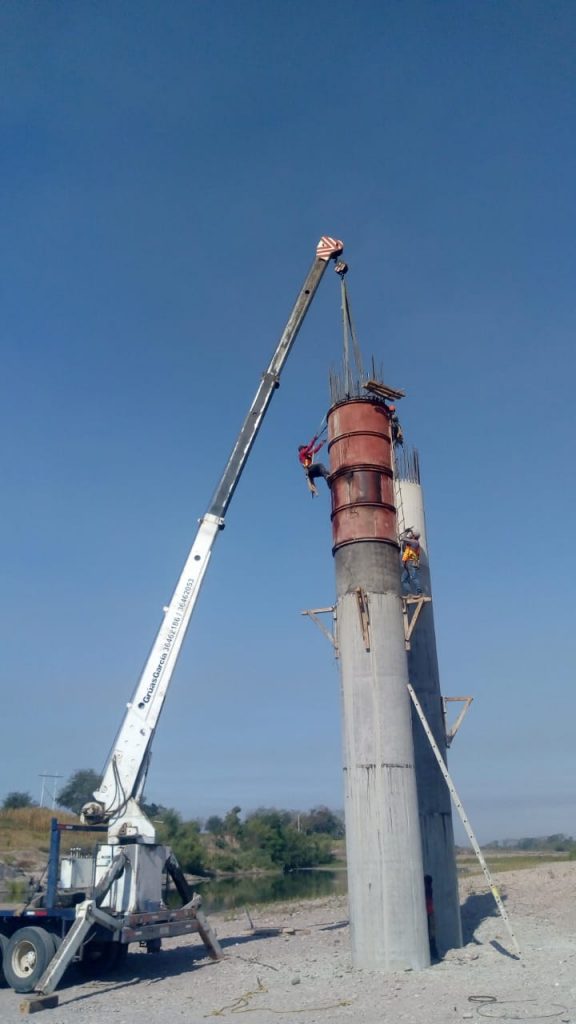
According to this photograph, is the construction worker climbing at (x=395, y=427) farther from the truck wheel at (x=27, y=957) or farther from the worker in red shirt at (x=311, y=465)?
the truck wheel at (x=27, y=957)

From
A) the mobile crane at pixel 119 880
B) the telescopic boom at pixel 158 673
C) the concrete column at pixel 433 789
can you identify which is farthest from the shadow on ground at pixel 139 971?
the concrete column at pixel 433 789

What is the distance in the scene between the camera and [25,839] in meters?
61.1

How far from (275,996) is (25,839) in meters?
52.7

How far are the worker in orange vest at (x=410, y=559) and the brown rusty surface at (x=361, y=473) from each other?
1798 millimetres

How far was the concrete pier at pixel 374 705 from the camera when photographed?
17.1m

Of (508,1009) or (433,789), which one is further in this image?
(433,789)

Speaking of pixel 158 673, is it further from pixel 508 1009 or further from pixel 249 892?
pixel 249 892

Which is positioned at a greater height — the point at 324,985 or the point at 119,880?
the point at 119,880

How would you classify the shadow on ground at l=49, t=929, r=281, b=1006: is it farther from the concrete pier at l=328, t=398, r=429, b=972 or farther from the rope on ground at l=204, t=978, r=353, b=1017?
the concrete pier at l=328, t=398, r=429, b=972

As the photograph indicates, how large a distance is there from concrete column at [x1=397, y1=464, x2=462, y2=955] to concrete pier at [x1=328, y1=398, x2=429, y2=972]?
145 inches

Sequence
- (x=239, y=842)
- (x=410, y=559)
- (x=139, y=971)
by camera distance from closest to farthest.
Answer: (x=139, y=971) < (x=410, y=559) < (x=239, y=842)

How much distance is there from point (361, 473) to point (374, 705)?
5.77 meters

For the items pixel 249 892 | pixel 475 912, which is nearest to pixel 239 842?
pixel 249 892

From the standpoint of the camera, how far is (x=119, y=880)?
17641 mm
